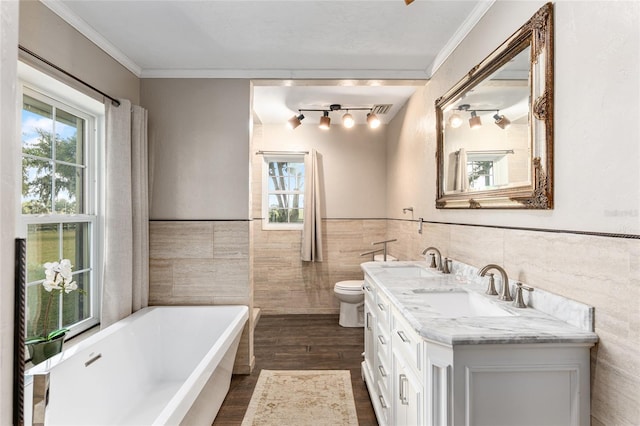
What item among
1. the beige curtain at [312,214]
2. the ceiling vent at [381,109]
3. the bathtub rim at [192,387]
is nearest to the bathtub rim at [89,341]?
the bathtub rim at [192,387]

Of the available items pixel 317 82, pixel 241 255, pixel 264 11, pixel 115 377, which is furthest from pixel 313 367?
pixel 264 11

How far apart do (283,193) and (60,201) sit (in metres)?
2.59

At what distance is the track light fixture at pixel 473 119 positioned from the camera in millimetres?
1679

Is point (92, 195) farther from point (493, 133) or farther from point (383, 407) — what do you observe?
point (493, 133)

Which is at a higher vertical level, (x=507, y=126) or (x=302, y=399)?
(x=507, y=126)

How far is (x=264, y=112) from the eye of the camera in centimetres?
394

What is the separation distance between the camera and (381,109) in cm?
380

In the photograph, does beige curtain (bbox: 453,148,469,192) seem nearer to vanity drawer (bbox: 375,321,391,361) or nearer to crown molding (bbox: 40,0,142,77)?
vanity drawer (bbox: 375,321,391,361)

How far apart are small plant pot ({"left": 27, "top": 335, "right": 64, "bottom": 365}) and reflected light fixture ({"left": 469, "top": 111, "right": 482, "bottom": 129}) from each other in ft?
7.91

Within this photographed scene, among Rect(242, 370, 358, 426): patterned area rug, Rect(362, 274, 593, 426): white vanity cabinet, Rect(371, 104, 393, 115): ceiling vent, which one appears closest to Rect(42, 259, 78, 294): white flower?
Rect(242, 370, 358, 426): patterned area rug

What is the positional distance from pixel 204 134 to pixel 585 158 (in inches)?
97.4

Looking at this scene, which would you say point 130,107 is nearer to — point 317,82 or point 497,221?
point 317,82

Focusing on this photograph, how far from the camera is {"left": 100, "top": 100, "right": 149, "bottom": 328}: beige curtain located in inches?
92.7

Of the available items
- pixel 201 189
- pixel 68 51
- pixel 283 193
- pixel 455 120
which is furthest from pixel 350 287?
pixel 68 51
